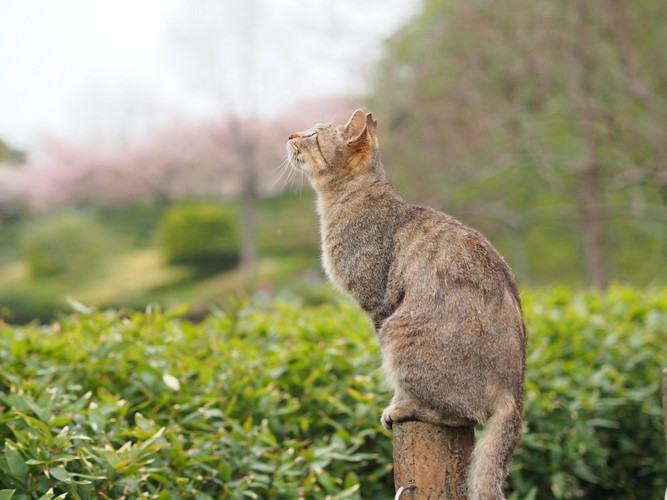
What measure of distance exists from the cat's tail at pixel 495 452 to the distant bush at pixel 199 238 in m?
12.4

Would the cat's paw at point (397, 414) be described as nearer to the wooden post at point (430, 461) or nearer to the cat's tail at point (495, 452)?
the wooden post at point (430, 461)

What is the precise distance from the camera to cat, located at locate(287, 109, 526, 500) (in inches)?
89.4

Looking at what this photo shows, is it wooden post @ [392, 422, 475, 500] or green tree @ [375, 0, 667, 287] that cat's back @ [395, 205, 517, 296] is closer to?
wooden post @ [392, 422, 475, 500]

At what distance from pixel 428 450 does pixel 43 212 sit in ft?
46.5

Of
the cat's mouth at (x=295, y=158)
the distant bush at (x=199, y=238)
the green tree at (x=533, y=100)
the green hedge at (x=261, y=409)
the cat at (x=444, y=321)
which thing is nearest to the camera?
the cat at (x=444, y=321)

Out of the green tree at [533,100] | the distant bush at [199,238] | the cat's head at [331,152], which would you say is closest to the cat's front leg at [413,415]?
the cat's head at [331,152]

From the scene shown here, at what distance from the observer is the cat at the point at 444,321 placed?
2.27m

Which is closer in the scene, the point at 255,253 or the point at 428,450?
the point at 428,450

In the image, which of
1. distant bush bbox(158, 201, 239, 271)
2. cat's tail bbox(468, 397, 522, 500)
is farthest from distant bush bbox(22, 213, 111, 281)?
cat's tail bbox(468, 397, 522, 500)

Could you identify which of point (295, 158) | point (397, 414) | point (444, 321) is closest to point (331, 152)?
point (295, 158)

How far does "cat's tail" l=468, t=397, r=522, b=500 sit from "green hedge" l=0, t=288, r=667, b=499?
710 mm

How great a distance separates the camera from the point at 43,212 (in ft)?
49.4

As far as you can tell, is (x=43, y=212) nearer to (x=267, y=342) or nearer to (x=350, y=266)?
(x=267, y=342)

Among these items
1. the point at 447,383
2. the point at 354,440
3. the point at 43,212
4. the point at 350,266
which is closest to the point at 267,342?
the point at 354,440
